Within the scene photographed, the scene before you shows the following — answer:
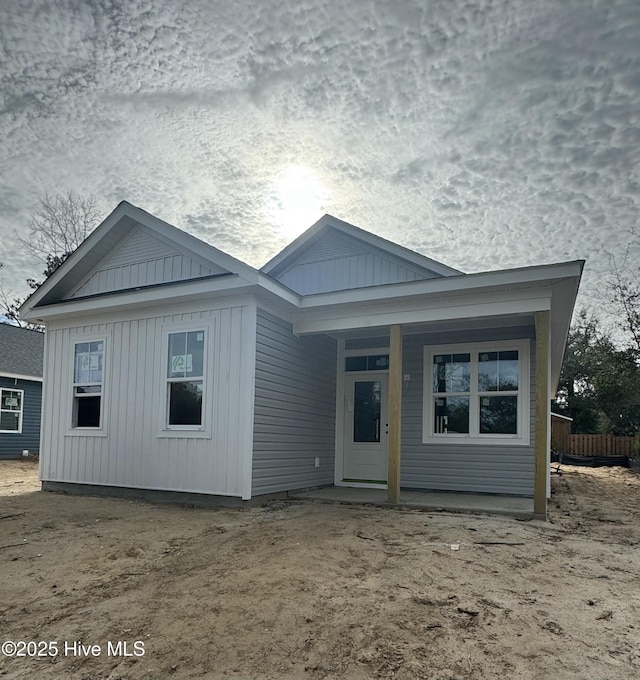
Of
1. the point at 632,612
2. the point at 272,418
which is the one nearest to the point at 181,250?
the point at 272,418

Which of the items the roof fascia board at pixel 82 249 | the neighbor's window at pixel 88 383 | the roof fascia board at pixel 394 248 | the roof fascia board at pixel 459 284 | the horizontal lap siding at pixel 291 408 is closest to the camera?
the roof fascia board at pixel 459 284

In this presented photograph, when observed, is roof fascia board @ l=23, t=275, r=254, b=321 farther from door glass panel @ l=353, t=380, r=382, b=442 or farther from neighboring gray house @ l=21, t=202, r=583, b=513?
door glass panel @ l=353, t=380, r=382, b=442

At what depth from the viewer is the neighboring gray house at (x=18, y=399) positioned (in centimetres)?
1789

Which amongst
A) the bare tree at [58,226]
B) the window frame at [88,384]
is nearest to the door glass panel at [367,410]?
the window frame at [88,384]

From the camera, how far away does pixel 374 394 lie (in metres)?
10.0

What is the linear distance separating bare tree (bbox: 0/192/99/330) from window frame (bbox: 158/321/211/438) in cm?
1902

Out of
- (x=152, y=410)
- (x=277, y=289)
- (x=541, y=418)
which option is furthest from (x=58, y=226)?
(x=541, y=418)

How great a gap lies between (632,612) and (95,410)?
7955 mm

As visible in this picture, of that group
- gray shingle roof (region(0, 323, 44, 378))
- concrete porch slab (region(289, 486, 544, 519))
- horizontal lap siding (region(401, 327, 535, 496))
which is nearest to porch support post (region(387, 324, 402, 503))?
concrete porch slab (region(289, 486, 544, 519))

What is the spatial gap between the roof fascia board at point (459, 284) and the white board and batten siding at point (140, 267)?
1881 mm

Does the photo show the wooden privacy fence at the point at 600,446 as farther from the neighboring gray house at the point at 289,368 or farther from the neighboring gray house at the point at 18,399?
the neighboring gray house at the point at 18,399

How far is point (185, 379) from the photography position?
802 cm

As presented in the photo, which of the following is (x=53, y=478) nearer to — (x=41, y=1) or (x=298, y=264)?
(x=298, y=264)

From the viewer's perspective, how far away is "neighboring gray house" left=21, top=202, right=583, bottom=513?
295 inches
